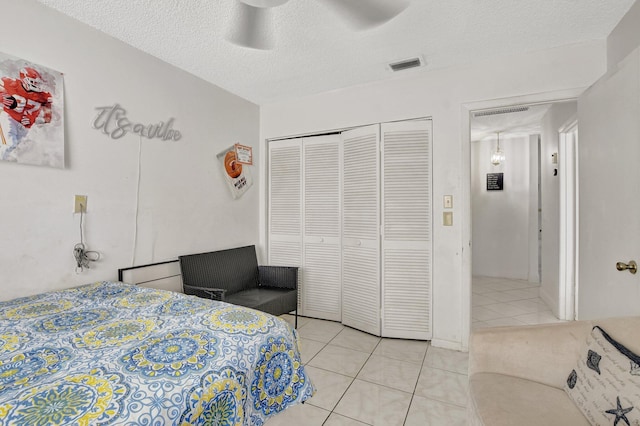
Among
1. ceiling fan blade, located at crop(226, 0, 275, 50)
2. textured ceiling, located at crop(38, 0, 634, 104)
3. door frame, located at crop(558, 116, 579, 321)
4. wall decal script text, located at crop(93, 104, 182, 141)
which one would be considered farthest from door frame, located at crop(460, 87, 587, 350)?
wall decal script text, located at crop(93, 104, 182, 141)

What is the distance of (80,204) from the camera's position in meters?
2.05

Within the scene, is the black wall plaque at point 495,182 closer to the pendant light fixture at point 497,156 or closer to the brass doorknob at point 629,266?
the pendant light fixture at point 497,156

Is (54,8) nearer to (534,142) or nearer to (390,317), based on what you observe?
(390,317)

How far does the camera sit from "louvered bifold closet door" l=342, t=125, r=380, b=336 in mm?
2986

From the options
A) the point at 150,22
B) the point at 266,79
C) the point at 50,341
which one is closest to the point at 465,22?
the point at 266,79

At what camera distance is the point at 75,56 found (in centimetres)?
203

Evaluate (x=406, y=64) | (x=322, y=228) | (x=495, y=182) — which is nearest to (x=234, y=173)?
(x=322, y=228)

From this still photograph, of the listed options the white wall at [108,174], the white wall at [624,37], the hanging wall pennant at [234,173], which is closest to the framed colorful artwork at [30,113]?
the white wall at [108,174]

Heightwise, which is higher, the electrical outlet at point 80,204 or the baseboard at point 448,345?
the electrical outlet at point 80,204

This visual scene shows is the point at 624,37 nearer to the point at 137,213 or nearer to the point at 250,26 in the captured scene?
the point at 250,26

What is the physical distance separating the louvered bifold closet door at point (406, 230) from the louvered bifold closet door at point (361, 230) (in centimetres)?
9

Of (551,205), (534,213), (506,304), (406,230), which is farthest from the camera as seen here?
(534,213)

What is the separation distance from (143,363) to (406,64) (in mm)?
2825

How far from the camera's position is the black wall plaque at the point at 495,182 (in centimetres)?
540
